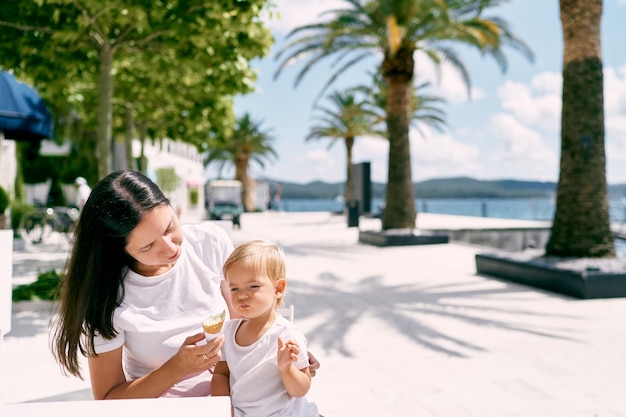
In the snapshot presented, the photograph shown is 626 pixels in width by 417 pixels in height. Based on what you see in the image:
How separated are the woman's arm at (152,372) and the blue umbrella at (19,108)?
7626 millimetres

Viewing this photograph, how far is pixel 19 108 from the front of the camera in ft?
27.7

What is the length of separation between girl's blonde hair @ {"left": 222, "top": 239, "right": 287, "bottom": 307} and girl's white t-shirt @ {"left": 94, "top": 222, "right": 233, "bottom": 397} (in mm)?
246

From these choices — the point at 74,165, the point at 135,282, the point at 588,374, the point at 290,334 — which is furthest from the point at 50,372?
the point at 74,165

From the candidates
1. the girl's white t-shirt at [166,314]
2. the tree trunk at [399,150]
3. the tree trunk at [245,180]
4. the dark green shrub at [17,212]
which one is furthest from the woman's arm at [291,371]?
the tree trunk at [245,180]

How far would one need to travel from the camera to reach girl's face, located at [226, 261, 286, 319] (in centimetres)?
188

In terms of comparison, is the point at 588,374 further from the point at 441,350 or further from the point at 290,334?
the point at 290,334

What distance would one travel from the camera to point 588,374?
14.4ft

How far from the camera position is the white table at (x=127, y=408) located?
4.34 ft

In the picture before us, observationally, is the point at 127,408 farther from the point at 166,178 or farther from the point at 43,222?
the point at 166,178

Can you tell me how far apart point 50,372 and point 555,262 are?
688cm

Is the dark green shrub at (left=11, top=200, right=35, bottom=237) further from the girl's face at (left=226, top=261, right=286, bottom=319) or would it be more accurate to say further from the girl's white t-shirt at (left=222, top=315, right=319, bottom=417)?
the girl's face at (left=226, top=261, right=286, bottom=319)

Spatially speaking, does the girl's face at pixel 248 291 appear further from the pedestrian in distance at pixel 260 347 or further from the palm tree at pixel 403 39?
the palm tree at pixel 403 39

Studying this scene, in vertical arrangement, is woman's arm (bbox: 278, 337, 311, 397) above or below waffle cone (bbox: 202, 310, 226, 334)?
below

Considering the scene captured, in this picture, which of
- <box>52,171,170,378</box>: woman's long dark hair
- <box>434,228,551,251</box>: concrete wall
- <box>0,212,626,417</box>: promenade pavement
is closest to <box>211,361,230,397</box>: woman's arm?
<box>52,171,170,378</box>: woman's long dark hair
